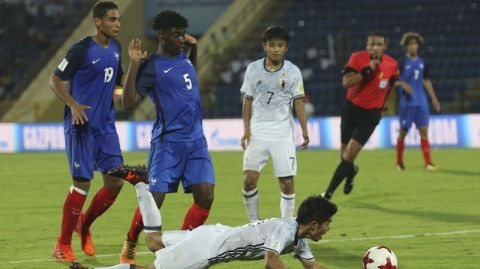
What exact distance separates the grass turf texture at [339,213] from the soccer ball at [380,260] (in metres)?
1.05

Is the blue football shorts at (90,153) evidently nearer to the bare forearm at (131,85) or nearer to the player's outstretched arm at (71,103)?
the player's outstretched arm at (71,103)

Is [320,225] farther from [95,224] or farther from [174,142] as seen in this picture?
[95,224]

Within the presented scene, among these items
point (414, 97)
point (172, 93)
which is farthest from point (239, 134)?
point (172, 93)

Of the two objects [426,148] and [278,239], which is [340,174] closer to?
[426,148]

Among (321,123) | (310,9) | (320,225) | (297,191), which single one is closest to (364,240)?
(320,225)

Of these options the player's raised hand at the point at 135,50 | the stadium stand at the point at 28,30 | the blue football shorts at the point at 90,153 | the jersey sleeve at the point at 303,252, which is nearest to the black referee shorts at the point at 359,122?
the blue football shorts at the point at 90,153

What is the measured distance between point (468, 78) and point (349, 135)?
18.0 m

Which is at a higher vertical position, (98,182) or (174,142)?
(174,142)

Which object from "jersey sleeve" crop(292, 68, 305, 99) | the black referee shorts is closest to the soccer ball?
"jersey sleeve" crop(292, 68, 305, 99)

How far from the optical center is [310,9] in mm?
35844

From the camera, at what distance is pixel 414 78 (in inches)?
784

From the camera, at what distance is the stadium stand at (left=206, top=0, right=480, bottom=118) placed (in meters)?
32.1

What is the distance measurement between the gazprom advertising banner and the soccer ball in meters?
17.1

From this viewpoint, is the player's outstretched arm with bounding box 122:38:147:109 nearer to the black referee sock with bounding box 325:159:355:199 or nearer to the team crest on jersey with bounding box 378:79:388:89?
the black referee sock with bounding box 325:159:355:199
